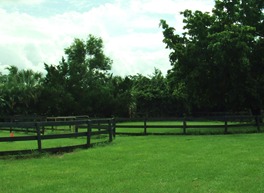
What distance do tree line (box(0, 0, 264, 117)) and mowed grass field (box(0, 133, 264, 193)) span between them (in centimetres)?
1220

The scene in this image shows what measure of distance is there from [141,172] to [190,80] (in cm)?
1767

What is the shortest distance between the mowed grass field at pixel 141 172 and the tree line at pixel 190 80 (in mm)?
12196

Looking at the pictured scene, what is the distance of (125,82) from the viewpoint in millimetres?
50594

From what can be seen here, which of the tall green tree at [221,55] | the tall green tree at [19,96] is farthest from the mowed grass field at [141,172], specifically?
the tall green tree at [19,96]

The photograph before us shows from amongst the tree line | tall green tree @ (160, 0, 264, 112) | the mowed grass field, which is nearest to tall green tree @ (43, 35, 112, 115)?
the tree line

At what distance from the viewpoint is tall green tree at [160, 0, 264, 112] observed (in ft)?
79.0

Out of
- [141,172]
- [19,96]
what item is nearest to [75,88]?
[19,96]

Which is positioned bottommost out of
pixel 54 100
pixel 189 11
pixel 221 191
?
pixel 221 191

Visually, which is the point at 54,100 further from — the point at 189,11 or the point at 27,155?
the point at 27,155

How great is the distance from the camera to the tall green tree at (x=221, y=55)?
24.1m

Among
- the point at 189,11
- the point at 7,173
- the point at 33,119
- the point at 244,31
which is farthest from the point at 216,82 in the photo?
the point at 7,173

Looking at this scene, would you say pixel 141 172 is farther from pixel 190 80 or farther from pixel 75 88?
pixel 75 88

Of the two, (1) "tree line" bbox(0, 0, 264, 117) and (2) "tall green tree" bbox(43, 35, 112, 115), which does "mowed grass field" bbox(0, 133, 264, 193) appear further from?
(2) "tall green tree" bbox(43, 35, 112, 115)

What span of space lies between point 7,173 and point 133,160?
3.58 meters
